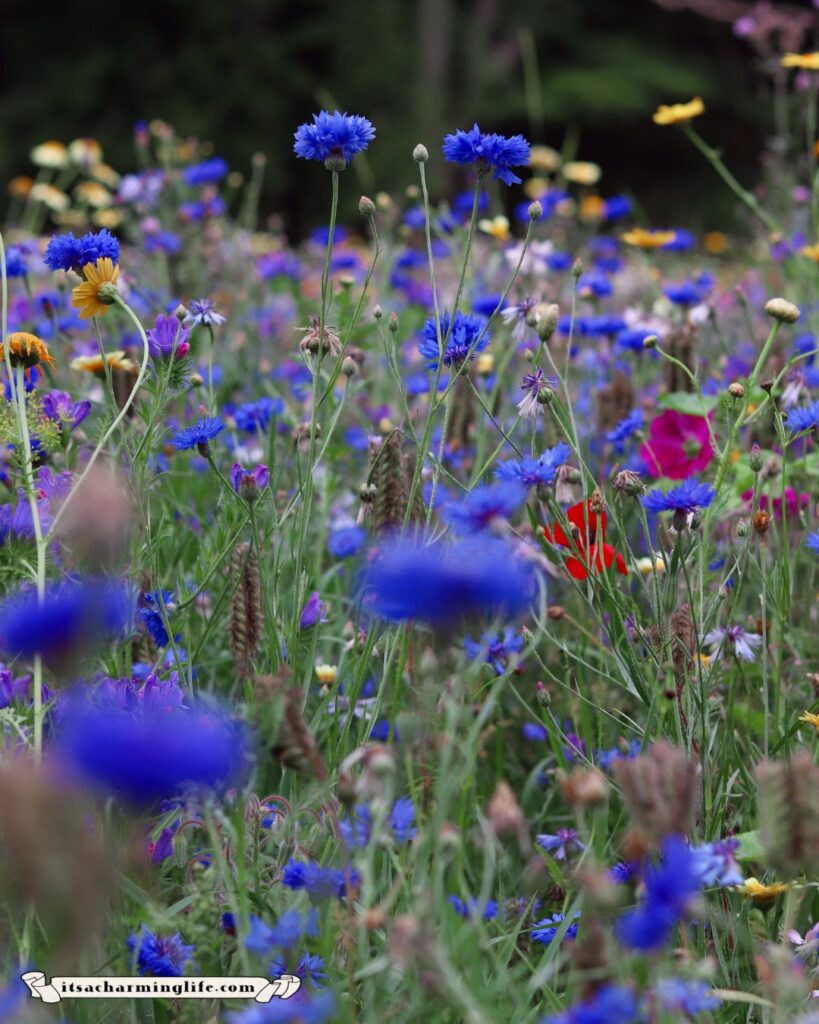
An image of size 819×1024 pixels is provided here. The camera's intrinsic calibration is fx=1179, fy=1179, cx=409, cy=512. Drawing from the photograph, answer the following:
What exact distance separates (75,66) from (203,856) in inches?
347

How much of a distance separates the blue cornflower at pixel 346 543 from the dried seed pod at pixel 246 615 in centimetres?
46

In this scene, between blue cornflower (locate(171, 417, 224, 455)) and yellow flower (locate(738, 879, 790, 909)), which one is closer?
yellow flower (locate(738, 879, 790, 909))

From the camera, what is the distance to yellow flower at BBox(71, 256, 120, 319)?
95 centimetres

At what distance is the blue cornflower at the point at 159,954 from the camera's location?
28.7 inches

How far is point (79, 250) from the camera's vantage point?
0.98 metres

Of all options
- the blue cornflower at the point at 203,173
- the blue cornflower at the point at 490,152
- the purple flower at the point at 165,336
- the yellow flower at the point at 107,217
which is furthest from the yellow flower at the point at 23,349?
the blue cornflower at the point at 203,173

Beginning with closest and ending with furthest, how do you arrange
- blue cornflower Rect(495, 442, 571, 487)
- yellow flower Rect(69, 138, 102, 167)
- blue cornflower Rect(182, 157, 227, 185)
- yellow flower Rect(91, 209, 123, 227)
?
blue cornflower Rect(495, 442, 571, 487) → yellow flower Rect(91, 209, 123, 227) → blue cornflower Rect(182, 157, 227, 185) → yellow flower Rect(69, 138, 102, 167)

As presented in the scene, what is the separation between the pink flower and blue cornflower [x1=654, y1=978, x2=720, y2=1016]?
777mm

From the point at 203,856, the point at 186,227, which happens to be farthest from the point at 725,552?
the point at 186,227

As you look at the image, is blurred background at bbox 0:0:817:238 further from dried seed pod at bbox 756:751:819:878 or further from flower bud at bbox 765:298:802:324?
dried seed pod at bbox 756:751:819:878

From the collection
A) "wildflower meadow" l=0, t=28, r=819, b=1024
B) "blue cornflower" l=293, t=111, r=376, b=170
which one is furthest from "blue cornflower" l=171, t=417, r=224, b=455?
"blue cornflower" l=293, t=111, r=376, b=170

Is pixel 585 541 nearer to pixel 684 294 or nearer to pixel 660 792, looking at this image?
pixel 660 792

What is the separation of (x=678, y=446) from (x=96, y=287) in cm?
74

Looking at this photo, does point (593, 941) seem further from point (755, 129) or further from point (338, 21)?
point (755, 129)
